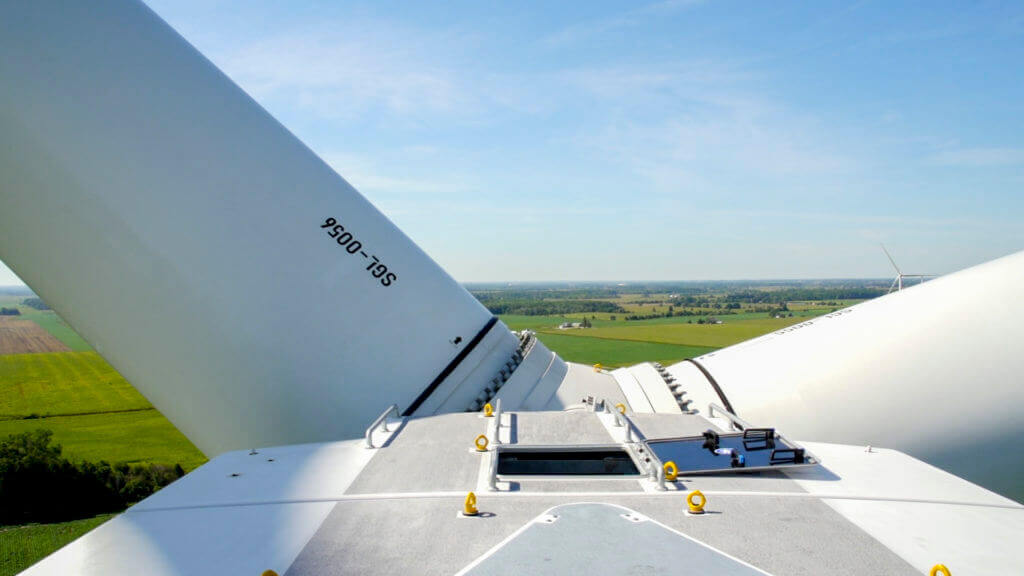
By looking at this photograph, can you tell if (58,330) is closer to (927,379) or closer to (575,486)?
(575,486)

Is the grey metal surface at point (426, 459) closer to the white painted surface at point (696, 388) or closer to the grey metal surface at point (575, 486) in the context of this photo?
the grey metal surface at point (575, 486)

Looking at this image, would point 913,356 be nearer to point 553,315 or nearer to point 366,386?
point 366,386

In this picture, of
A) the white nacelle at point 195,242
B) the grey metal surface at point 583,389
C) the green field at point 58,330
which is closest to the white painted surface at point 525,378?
the grey metal surface at point 583,389

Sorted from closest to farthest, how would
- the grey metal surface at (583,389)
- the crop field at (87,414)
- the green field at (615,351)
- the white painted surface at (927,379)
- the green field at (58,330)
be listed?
the white painted surface at (927,379) < the grey metal surface at (583,389) < the crop field at (87,414) < the green field at (615,351) < the green field at (58,330)

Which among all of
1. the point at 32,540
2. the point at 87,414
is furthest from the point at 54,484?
the point at 87,414

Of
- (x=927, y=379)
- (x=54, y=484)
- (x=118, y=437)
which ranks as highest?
(x=927, y=379)

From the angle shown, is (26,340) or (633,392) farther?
(26,340)

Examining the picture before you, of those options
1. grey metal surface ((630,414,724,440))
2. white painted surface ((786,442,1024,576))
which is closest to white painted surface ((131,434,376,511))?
grey metal surface ((630,414,724,440))
